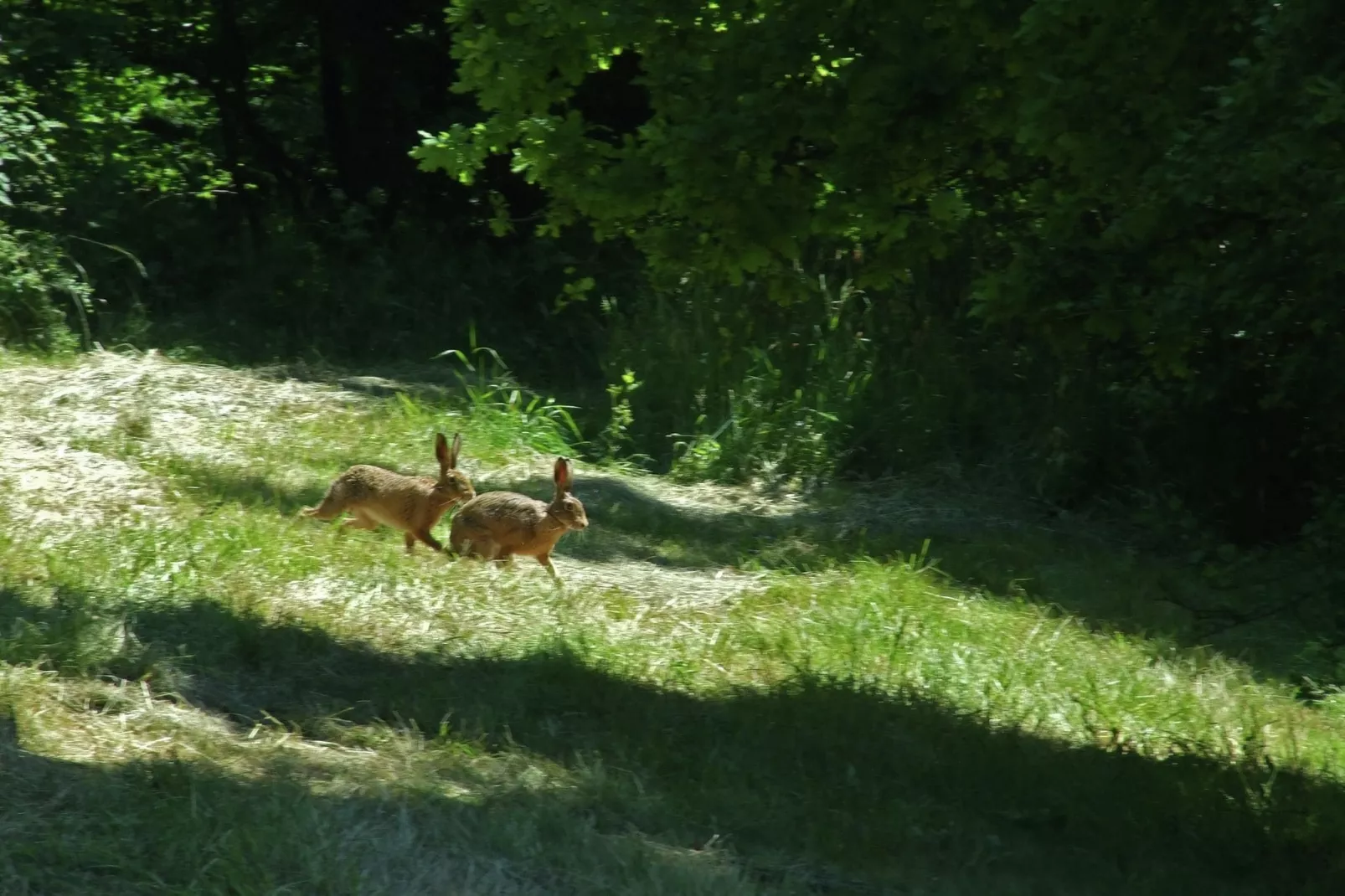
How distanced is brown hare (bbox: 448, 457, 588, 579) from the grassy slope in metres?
0.17

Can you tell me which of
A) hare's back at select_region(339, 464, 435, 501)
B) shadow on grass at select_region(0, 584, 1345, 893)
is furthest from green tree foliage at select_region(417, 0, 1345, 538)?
hare's back at select_region(339, 464, 435, 501)

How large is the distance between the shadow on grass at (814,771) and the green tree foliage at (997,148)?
1.33m

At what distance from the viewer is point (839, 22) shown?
6.91 meters

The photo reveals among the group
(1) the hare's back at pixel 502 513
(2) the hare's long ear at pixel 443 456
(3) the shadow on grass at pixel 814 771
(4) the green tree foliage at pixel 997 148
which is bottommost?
(3) the shadow on grass at pixel 814 771

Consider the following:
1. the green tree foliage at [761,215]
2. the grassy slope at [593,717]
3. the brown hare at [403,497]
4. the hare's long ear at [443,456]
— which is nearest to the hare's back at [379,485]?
the brown hare at [403,497]

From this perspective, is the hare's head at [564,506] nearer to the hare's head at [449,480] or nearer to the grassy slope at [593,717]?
the grassy slope at [593,717]

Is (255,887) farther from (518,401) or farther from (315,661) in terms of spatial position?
(518,401)

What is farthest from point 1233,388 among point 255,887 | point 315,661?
point 255,887

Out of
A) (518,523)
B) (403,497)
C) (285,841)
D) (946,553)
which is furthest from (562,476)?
(285,841)

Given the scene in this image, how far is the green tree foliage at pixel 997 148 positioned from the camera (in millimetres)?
5648

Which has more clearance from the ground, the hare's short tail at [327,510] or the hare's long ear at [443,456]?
the hare's long ear at [443,456]

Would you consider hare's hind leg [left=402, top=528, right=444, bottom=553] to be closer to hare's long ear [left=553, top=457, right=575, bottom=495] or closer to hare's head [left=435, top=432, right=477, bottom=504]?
hare's head [left=435, top=432, right=477, bottom=504]

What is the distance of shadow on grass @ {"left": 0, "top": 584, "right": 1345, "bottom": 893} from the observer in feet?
18.7

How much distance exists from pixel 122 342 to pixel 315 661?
8.11 m
